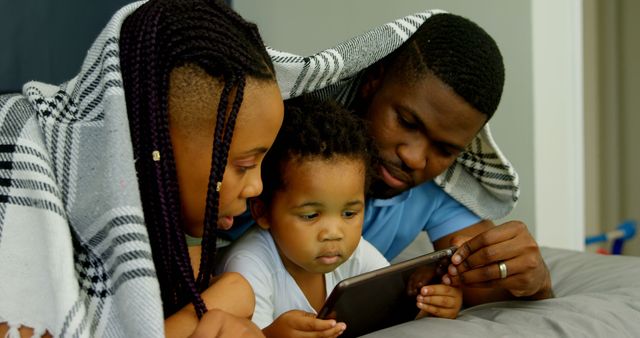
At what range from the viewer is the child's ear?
1097 millimetres

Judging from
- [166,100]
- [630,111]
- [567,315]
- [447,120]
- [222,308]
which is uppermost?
[166,100]

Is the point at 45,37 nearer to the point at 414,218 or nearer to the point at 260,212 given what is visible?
the point at 260,212

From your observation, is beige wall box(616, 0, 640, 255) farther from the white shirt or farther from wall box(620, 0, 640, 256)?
the white shirt

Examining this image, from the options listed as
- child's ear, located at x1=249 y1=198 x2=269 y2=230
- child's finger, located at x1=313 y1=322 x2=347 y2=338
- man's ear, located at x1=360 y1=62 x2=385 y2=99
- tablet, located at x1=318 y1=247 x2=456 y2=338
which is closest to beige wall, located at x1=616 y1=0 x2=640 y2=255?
man's ear, located at x1=360 y1=62 x2=385 y2=99

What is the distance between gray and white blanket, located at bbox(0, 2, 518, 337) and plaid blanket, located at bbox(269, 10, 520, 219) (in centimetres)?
31

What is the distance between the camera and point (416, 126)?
117cm

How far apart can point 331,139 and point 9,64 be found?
66 centimetres

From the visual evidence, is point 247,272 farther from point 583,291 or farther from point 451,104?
point 583,291

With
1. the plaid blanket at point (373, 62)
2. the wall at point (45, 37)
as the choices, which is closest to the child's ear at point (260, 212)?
the plaid blanket at point (373, 62)

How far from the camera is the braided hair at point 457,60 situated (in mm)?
1146

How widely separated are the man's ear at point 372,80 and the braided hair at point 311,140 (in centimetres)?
15

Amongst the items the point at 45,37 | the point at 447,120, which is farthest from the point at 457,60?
the point at 45,37

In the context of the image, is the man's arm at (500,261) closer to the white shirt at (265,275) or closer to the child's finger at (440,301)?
the child's finger at (440,301)

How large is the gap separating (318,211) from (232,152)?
26cm
